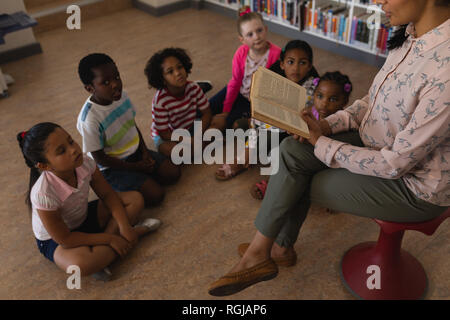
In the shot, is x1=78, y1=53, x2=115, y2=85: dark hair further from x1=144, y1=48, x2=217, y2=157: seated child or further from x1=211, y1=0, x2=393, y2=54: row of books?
x1=211, y1=0, x2=393, y2=54: row of books

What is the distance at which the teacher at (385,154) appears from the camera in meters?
1.11

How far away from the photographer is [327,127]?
1517mm

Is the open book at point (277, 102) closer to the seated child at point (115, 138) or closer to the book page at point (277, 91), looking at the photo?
the book page at point (277, 91)

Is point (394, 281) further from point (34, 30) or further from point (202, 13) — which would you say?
point (34, 30)

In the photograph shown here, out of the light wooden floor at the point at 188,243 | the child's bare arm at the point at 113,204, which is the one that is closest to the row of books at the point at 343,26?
the light wooden floor at the point at 188,243

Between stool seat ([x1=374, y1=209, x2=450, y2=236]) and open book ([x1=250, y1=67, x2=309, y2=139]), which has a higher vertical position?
open book ([x1=250, y1=67, x2=309, y2=139])

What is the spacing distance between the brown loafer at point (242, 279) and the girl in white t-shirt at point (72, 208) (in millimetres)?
484

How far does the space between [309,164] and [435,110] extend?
45 centimetres

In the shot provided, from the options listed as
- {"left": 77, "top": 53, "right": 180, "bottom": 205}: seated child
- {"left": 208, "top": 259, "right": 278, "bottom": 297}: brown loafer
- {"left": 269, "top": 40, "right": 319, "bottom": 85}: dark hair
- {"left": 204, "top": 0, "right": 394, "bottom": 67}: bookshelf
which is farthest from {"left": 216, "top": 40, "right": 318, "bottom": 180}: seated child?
{"left": 204, "top": 0, "right": 394, "bottom": 67}: bookshelf

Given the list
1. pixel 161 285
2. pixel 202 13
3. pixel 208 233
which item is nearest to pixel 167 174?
pixel 208 233

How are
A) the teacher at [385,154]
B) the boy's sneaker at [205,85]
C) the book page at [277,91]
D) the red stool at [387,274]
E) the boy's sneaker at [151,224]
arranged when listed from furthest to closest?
the boy's sneaker at [205,85], the boy's sneaker at [151,224], the red stool at [387,274], the book page at [277,91], the teacher at [385,154]

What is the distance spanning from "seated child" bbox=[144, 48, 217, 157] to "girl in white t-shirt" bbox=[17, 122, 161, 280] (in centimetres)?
51

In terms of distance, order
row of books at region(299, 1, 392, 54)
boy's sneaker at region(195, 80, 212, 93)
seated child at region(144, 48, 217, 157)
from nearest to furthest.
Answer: seated child at region(144, 48, 217, 157)
boy's sneaker at region(195, 80, 212, 93)
row of books at region(299, 1, 392, 54)

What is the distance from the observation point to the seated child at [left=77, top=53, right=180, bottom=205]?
1.86 metres
